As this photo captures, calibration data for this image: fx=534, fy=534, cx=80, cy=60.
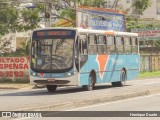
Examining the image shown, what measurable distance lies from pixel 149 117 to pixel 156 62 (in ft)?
150

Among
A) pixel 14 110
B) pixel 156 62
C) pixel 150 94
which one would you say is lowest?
pixel 156 62

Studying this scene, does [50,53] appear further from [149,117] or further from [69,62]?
[149,117]

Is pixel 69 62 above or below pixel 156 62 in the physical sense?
above

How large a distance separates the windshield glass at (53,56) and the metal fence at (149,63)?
30.6m

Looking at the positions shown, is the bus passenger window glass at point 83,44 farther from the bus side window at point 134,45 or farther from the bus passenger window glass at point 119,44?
the bus side window at point 134,45

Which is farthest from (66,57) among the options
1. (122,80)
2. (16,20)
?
(16,20)

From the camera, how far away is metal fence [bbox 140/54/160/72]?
55.6 m

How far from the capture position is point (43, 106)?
15.8 meters

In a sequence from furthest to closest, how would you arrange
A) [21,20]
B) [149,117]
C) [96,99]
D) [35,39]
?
[21,20]
[35,39]
[96,99]
[149,117]

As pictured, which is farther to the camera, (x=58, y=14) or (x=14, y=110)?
(x=58, y=14)

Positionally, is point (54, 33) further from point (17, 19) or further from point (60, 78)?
point (17, 19)

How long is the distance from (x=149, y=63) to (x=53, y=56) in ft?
110

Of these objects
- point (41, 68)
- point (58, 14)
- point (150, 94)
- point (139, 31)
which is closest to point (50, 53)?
point (41, 68)

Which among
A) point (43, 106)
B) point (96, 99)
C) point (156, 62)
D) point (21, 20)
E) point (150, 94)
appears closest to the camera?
point (43, 106)
